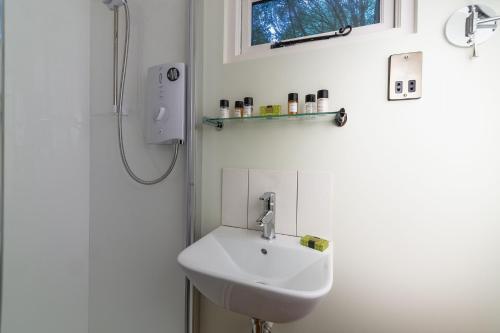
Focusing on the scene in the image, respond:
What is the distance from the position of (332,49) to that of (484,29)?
45 cm

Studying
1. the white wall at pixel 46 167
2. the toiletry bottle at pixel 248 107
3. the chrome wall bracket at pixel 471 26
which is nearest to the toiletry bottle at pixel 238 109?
the toiletry bottle at pixel 248 107

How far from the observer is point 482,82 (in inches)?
29.1

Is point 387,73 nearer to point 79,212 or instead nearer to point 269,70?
point 269,70

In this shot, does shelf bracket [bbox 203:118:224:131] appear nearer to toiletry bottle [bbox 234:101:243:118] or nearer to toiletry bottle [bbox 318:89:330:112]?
toiletry bottle [bbox 234:101:243:118]

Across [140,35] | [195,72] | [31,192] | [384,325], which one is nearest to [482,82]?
[384,325]

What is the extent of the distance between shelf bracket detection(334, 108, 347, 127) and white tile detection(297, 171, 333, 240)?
20 cm

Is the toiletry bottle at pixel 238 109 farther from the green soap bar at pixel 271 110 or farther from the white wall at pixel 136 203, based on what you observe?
the white wall at pixel 136 203

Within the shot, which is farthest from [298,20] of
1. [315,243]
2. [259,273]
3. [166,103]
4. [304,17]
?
[259,273]

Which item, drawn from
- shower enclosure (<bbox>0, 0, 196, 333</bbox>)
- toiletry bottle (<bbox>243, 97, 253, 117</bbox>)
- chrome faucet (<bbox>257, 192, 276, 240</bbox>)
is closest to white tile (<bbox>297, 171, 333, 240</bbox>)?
chrome faucet (<bbox>257, 192, 276, 240</bbox>)

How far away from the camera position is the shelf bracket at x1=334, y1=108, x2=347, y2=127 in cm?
87

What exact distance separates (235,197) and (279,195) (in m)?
0.21

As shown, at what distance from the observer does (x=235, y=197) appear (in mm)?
1062

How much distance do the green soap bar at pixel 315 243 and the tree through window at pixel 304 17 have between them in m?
0.83

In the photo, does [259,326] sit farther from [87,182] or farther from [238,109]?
[87,182]
